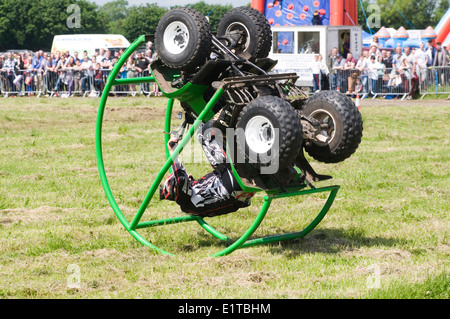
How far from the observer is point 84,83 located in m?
29.2

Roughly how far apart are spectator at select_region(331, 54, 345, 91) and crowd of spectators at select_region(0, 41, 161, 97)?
6699mm

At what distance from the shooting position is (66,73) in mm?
29688

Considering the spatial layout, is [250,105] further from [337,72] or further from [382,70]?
[337,72]

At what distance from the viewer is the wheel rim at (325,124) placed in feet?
21.1

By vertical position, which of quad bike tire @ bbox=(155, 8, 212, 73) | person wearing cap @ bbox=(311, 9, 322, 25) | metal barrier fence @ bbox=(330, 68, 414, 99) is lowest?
metal barrier fence @ bbox=(330, 68, 414, 99)

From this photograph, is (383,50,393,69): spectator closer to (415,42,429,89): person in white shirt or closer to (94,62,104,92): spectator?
(415,42,429,89): person in white shirt

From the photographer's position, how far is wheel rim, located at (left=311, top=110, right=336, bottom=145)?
6.43 m

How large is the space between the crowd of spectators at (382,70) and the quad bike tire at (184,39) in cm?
1912

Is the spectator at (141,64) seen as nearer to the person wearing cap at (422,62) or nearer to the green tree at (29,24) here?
the person wearing cap at (422,62)

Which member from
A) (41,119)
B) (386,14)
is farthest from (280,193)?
(386,14)

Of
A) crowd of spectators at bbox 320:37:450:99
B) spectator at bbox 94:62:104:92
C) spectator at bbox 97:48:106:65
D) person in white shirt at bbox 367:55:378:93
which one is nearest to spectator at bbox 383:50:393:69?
crowd of spectators at bbox 320:37:450:99

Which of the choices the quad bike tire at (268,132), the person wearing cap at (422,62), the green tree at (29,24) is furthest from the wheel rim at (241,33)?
the green tree at (29,24)
